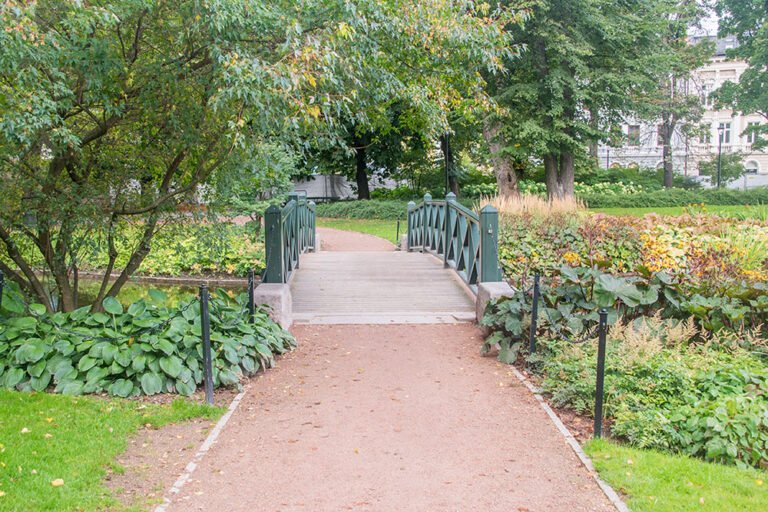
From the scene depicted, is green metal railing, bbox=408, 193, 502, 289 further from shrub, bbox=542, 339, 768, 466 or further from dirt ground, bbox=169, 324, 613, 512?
shrub, bbox=542, 339, 768, 466

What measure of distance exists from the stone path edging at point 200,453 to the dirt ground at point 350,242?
1383 cm

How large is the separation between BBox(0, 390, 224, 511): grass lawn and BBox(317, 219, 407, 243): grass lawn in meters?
17.0

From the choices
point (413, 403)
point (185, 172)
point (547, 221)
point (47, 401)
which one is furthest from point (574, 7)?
point (47, 401)

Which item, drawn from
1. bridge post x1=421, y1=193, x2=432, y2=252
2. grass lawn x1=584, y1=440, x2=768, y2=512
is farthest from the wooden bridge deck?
grass lawn x1=584, y1=440, x2=768, y2=512

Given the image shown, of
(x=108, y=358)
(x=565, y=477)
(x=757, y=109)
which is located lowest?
(x=565, y=477)

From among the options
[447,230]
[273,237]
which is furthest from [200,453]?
[447,230]

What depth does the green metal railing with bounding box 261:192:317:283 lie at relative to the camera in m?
8.67

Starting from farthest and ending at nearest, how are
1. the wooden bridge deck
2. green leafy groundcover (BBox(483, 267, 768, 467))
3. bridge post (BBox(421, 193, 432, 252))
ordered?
bridge post (BBox(421, 193, 432, 252)), the wooden bridge deck, green leafy groundcover (BBox(483, 267, 768, 467))

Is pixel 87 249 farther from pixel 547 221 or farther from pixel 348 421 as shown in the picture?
pixel 547 221

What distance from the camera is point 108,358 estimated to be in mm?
5980

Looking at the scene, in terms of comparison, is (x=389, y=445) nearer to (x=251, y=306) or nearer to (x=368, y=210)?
(x=251, y=306)

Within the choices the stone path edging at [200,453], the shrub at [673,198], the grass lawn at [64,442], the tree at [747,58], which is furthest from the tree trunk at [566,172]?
the grass lawn at [64,442]

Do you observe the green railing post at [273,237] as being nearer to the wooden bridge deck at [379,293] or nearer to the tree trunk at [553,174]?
the wooden bridge deck at [379,293]

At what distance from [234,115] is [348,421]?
8.89 ft
